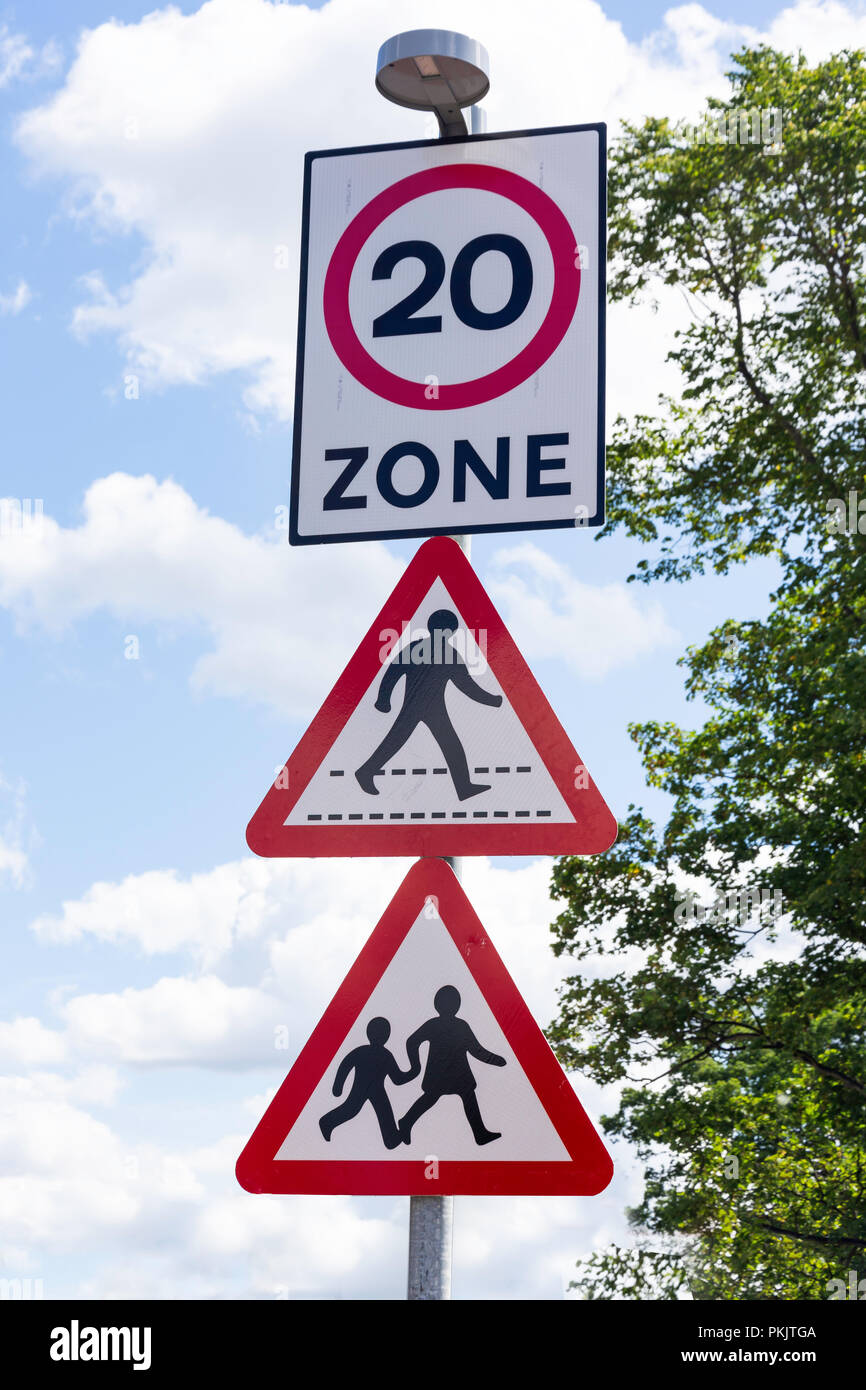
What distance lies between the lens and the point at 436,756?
2367 millimetres

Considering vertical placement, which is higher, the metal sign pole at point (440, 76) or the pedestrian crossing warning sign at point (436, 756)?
the metal sign pole at point (440, 76)

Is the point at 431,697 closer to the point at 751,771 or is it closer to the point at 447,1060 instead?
the point at 447,1060

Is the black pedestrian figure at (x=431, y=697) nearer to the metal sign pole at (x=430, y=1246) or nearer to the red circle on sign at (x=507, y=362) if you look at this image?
the red circle on sign at (x=507, y=362)

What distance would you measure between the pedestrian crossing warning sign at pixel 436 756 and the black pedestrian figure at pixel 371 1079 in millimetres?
330

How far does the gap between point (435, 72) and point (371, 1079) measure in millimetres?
1992

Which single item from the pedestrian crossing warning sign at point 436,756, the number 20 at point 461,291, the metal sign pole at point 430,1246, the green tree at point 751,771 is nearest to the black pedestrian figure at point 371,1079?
the metal sign pole at point 430,1246

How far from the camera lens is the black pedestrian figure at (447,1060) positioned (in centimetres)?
216

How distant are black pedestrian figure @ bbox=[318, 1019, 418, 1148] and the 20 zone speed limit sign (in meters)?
0.98

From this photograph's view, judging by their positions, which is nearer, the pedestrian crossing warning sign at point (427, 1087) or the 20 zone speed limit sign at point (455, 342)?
the pedestrian crossing warning sign at point (427, 1087)

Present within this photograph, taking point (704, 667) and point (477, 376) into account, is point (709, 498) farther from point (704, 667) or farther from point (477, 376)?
point (477, 376)

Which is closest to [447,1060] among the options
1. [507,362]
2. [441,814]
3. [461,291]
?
[441,814]

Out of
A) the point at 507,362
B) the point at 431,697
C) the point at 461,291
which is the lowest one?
the point at 431,697

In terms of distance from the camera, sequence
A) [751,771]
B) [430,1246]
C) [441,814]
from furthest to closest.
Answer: [751,771] → [441,814] → [430,1246]
